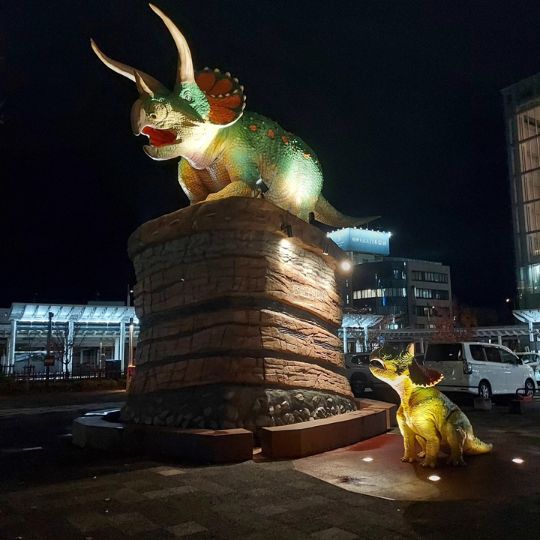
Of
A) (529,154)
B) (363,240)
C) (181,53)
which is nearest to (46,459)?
(181,53)

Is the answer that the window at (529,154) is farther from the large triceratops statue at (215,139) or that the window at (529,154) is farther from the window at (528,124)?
the large triceratops statue at (215,139)

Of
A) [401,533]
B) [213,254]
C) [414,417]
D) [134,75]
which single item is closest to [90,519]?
[401,533]

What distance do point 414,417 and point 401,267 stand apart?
6819 centimetres

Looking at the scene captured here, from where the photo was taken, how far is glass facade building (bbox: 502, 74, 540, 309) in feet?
149

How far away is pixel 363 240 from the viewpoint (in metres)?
75.7

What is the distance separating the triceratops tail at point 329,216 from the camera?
11.4m

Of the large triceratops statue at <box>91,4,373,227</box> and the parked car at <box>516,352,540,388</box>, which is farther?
the parked car at <box>516,352,540,388</box>

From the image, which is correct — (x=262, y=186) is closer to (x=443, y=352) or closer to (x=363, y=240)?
(x=443, y=352)

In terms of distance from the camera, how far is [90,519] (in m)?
4.30

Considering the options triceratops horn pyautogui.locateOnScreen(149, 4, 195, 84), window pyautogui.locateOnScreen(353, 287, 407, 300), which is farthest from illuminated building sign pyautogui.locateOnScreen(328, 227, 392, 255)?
triceratops horn pyautogui.locateOnScreen(149, 4, 195, 84)

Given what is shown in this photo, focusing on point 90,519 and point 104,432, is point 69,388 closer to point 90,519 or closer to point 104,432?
point 104,432

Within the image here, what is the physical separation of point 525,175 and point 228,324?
4670 centimetres

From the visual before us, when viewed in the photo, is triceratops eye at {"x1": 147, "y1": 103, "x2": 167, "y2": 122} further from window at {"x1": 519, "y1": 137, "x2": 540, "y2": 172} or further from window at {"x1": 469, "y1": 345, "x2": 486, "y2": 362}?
window at {"x1": 519, "y1": 137, "x2": 540, "y2": 172}

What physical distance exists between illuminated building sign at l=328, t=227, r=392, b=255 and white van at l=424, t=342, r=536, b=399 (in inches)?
2287
